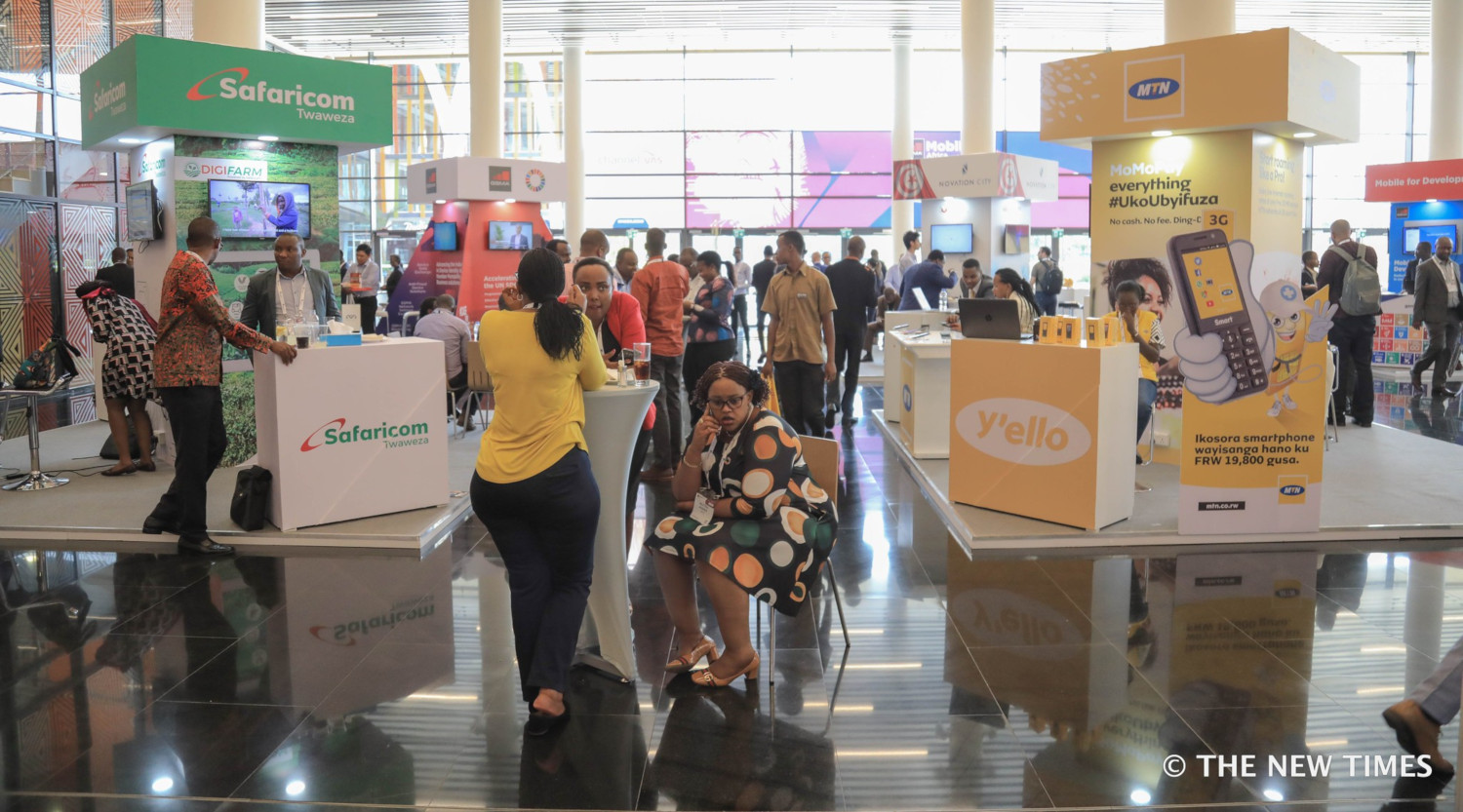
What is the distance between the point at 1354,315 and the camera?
8.97m

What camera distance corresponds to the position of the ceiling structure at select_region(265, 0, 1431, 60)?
19.1 metres

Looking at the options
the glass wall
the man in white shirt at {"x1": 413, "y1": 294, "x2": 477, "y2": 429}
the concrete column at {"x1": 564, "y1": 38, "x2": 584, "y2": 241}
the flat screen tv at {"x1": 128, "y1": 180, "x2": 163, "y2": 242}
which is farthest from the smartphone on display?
the concrete column at {"x1": 564, "y1": 38, "x2": 584, "y2": 241}

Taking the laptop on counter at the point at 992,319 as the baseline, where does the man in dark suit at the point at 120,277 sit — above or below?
above

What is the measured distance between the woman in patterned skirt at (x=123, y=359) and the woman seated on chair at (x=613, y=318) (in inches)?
109

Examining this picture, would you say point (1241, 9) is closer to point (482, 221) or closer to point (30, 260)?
point (482, 221)

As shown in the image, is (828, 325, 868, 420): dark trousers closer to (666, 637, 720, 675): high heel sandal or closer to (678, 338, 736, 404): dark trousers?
(678, 338, 736, 404): dark trousers

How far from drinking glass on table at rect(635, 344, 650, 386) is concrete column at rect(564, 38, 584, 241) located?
17584 millimetres

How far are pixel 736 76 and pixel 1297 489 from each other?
19.2m

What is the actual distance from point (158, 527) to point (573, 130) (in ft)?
55.5

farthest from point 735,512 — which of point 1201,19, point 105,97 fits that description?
point 1201,19

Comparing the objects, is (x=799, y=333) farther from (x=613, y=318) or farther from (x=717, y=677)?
(x=717, y=677)

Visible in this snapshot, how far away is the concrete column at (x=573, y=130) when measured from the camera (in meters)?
21.1

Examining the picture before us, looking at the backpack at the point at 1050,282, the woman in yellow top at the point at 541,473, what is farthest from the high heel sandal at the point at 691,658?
the backpack at the point at 1050,282

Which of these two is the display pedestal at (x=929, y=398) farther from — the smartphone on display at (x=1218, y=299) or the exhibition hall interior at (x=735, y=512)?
the smartphone on display at (x=1218, y=299)
